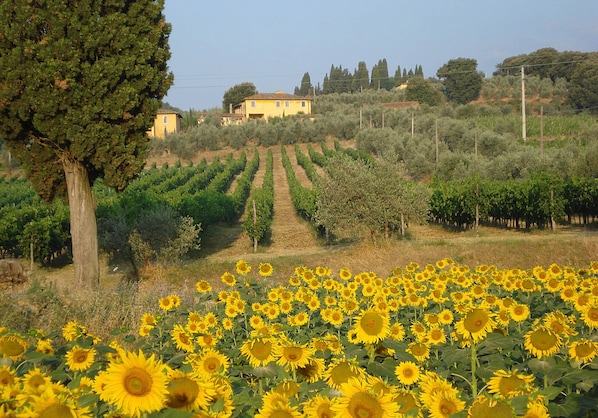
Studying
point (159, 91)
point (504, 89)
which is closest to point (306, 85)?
point (504, 89)

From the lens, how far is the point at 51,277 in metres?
19.8

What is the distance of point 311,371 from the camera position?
2.58 metres

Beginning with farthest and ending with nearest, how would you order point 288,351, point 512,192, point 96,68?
1. point 512,192
2. point 96,68
3. point 288,351

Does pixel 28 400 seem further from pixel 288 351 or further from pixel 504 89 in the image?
pixel 504 89

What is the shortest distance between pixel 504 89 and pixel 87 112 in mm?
90375

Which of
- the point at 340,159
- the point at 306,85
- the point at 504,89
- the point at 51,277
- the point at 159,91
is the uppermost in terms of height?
the point at 306,85

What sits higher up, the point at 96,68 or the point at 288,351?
the point at 96,68

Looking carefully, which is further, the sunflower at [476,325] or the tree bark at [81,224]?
the tree bark at [81,224]

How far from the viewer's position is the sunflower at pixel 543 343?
279 cm

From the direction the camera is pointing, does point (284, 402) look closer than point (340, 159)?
Yes

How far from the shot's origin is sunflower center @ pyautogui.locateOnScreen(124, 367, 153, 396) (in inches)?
59.2

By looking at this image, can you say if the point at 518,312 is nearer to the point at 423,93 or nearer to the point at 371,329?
the point at 371,329

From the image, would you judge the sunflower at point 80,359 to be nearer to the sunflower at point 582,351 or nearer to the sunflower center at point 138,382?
the sunflower center at point 138,382

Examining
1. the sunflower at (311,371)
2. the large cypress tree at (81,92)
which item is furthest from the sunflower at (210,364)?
the large cypress tree at (81,92)
